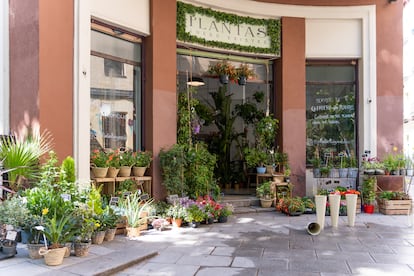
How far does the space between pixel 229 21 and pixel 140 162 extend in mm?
4224

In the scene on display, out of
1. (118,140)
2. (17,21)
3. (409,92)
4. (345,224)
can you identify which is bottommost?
(345,224)

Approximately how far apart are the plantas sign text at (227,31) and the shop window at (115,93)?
1.50m

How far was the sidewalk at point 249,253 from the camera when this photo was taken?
487cm

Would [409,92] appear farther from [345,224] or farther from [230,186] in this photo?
[345,224]

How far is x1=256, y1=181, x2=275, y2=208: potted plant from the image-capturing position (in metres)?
9.52

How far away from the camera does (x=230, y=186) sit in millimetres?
12148

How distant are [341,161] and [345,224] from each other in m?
2.87

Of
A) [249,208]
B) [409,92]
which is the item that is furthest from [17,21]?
[409,92]

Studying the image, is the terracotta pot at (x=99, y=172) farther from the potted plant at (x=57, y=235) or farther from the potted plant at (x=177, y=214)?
the potted plant at (x=57, y=235)

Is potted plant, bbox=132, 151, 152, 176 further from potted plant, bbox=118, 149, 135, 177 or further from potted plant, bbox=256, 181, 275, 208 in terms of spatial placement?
potted plant, bbox=256, 181, 275, 208

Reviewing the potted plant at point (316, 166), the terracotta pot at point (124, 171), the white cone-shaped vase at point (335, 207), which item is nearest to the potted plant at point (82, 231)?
the terracotta pot at point (124, 171)

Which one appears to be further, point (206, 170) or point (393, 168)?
point (393, 168)

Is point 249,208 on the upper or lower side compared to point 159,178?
lower

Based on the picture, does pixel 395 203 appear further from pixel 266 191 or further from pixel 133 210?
pixel 133 210
